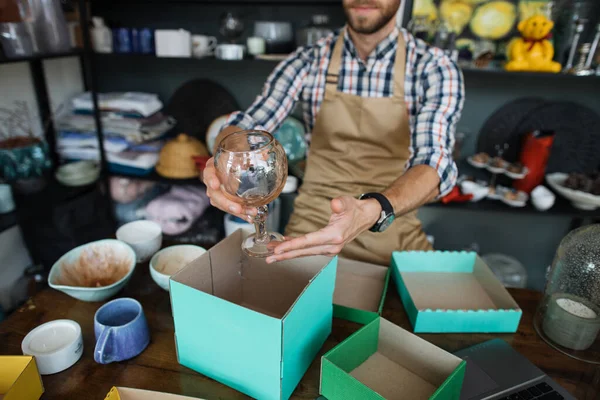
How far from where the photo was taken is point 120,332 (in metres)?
0.77

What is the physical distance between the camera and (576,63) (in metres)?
1.88

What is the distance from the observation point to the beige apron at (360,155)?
151 cm

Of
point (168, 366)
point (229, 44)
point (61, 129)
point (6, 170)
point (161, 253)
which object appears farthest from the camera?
point (61, 129)

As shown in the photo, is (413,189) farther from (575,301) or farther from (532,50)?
(532,50)

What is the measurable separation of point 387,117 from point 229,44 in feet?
3.29

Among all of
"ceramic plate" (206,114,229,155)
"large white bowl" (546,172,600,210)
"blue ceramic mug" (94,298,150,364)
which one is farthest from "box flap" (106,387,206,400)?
"large white bowl" (546,172,600,210)

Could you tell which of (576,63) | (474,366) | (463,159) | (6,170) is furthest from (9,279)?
(576,63)

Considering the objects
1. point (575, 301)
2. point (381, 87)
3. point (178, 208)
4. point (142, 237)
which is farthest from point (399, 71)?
point (178, 208)

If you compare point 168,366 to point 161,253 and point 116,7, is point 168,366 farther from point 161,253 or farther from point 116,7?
point 116,7

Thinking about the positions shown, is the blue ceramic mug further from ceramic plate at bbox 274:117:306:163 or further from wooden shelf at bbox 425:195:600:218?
wooden shelf at bbox 425:195:600:218

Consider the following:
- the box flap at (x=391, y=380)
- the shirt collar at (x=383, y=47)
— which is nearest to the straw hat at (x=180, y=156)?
the shirt collar at (x=383, y=47)

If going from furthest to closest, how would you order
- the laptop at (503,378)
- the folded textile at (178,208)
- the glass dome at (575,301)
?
the folded textile at (178,208) → the glass dome at (575,301) → the laptop at (503,378)

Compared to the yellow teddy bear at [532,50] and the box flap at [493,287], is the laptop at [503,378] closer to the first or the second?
the box flap at [493,287]

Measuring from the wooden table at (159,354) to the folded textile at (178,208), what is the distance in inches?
55.9
